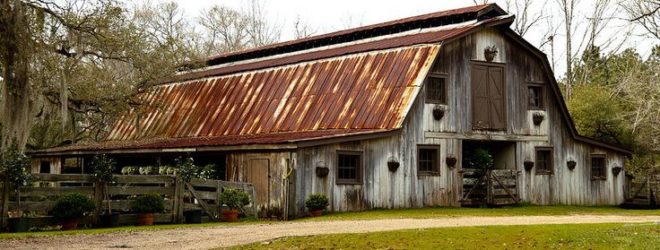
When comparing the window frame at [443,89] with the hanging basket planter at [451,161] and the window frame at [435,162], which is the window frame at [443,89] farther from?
the hanging basket planter at [451,161]

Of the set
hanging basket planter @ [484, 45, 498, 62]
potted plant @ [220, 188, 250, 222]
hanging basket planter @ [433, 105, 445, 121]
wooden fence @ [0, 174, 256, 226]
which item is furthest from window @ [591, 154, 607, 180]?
potted plant @ [220, 188, 250, 222]

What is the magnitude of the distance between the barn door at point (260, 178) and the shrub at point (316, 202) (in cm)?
157

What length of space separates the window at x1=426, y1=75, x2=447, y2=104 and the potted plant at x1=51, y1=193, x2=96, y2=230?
12.8 m

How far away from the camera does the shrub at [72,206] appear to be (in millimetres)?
19484

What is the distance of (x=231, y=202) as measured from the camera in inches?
923

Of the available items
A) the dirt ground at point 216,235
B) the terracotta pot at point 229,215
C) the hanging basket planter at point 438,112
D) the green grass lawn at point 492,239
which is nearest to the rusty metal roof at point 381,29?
the hanging basket planter at point 438,112

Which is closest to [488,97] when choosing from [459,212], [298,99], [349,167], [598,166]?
[459,212]

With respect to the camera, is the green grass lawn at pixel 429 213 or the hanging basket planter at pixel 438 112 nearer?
the green grass lawn at pixel 429 213

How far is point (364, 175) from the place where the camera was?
86.6 feet

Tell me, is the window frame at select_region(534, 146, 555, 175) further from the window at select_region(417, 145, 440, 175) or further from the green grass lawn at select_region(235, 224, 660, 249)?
the green grass lawn at select_region(235, 224, 660, 249)

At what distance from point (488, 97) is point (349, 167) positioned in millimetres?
6640

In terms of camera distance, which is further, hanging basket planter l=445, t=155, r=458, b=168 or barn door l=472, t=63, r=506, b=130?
barn door l=472, t=63, r=506, b=130

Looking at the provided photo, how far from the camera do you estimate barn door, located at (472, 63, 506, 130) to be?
2972 cm

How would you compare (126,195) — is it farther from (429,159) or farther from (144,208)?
(429,159)
